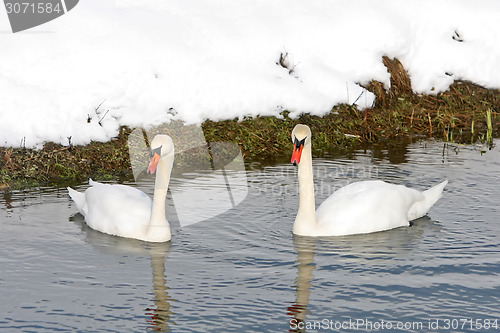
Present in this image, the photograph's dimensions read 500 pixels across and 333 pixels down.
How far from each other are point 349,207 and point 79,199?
397 centimetres

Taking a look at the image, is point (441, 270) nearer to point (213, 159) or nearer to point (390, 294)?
point (390, 294)

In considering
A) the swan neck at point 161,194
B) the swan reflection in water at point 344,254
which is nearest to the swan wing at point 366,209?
the swan reflection in water at point 344,254

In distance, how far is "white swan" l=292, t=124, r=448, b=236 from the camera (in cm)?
1051

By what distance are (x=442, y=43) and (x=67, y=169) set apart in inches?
438

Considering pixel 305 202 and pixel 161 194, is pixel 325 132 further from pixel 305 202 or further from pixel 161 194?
pixel 161 194

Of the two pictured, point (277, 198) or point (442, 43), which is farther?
point (442, 43)

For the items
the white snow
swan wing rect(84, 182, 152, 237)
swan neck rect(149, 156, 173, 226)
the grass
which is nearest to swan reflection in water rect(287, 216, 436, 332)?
swan neck rect(149, 156, 173, 226)

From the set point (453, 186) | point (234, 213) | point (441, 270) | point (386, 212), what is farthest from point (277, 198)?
point (441, 270)

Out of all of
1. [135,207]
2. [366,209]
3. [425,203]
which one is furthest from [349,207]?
[135,207]

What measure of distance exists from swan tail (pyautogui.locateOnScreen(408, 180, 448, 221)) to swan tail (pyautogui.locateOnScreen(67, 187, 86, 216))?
15.3ft

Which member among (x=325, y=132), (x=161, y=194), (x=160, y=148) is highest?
(x=325, y=132)

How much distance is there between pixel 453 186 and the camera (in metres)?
13.0

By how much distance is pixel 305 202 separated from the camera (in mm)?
10586

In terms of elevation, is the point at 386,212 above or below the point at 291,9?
below
